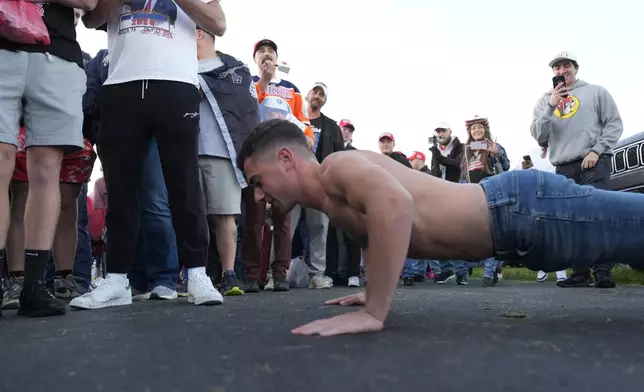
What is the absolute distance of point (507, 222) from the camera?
2000mm

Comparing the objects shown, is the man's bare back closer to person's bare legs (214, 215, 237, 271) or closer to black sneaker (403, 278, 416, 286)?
person's bare legs (214, 215, 237, 271)

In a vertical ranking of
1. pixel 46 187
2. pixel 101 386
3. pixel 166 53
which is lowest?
pixel 101 386

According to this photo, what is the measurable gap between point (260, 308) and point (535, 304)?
1.30 m

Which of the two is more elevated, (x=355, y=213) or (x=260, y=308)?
(x=355, y=213)

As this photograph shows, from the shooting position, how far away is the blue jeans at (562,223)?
1.94 metres

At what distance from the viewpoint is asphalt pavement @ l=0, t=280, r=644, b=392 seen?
1135mm

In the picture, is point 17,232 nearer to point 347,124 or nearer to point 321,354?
point 321,354

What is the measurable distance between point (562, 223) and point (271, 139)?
1044mm

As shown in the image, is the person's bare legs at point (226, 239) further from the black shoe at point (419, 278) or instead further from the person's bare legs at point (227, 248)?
the black shoe at point (419, 278)

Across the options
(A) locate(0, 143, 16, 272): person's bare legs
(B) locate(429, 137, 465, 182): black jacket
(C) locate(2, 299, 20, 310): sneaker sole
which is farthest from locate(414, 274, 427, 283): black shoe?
(A) locate(0, 143, 16, 272): person's bare legs

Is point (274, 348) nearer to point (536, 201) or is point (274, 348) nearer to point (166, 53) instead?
point (536, 201)

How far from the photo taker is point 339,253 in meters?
6.05

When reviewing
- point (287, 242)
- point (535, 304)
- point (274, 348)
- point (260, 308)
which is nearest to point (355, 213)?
point (274, 348)

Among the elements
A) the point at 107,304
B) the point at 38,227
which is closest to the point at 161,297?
the point at 107,304
